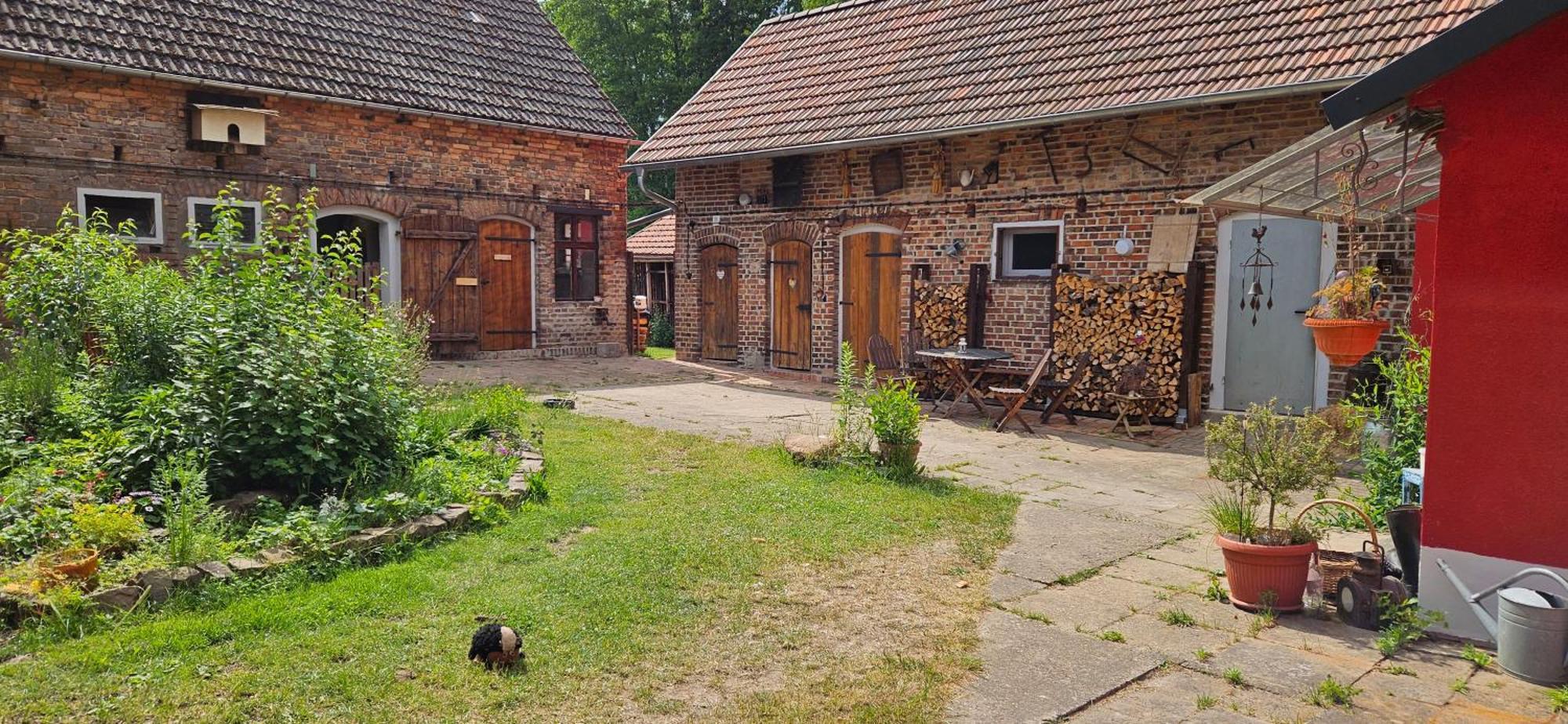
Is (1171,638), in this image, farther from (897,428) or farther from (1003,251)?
(1003,251)

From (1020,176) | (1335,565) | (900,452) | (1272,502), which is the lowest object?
(1335,565)

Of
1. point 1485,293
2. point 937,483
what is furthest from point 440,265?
point 1485,293

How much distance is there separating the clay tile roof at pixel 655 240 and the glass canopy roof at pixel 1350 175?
18.0 m

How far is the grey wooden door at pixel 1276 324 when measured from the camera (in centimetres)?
→ 998

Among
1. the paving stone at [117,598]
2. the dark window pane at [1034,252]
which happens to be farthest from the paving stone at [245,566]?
the dark window pane at [1034,252]

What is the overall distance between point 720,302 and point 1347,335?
11215 mm

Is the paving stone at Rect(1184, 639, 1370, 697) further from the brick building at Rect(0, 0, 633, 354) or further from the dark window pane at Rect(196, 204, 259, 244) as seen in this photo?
the dark window pane at Rect(196, 204, 259, 244)

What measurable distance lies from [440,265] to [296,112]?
113 inches

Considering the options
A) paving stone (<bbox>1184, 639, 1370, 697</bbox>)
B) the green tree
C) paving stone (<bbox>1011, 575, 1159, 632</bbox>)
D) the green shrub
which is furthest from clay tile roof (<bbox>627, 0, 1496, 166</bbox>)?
the green tree

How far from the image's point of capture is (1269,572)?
4.70 meters

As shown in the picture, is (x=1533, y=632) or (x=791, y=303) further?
(x=791, y=303)

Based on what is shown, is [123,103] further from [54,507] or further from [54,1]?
[54,507]

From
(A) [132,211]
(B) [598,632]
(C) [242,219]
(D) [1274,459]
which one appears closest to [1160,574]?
(D) [1274,459]

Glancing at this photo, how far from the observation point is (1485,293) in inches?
169
